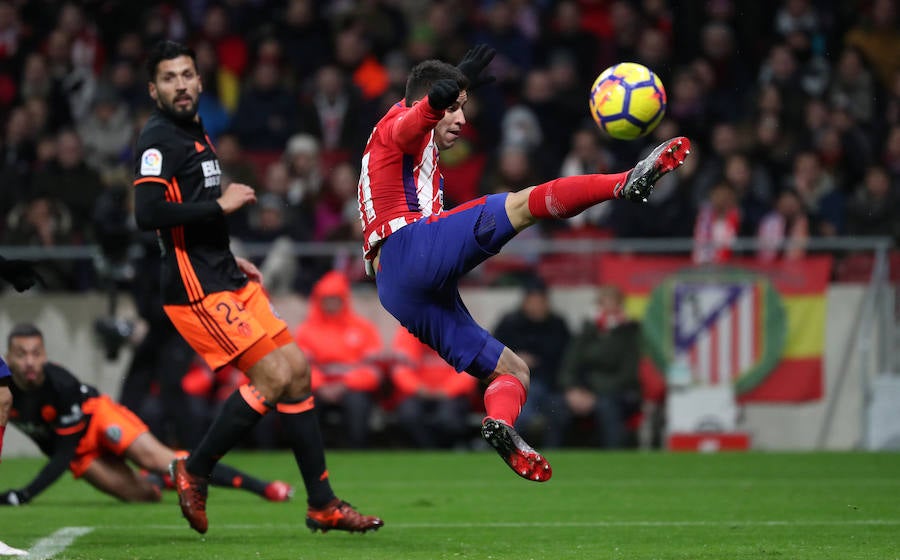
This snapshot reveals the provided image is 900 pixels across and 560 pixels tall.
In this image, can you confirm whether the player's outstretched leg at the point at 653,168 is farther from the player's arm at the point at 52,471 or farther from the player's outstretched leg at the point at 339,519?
the player's arm at the point at 52,471

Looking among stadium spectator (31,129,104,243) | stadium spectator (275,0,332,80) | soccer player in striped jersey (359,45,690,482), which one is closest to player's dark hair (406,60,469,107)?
soccer player in striped jersey (359,45,690,482)

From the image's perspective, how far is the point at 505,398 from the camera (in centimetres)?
666

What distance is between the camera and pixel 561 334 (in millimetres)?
13711

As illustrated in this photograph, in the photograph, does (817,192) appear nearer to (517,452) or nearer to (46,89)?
(46,89)

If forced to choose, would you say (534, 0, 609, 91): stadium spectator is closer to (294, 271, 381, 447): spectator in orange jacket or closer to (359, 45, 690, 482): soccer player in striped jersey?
(294, 271, 381, 447): spectator in orange jacket

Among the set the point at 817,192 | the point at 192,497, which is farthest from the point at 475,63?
the point at 817,192

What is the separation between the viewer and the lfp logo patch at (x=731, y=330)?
44.2 feet

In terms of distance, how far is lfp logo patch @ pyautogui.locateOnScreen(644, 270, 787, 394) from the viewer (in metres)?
13.5

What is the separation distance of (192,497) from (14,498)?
2.57 m

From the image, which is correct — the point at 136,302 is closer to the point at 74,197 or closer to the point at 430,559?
the point at 74,197

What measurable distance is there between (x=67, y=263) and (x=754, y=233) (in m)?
6.62

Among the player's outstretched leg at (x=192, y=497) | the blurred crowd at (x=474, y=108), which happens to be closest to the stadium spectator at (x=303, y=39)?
the blurred crowd at (x=474, y=108)

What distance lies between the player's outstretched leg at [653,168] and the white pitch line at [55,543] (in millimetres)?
3064

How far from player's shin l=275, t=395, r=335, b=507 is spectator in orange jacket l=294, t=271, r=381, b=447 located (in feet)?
19.6
